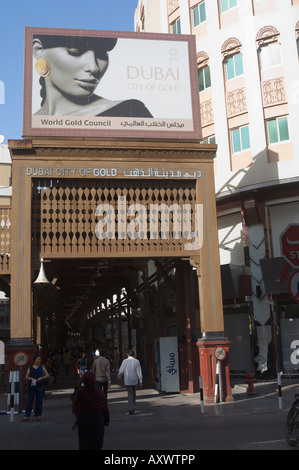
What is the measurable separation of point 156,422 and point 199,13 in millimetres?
26651

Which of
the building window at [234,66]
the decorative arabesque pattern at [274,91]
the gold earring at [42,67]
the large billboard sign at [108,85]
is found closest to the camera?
the large billboard sign at [108,85]

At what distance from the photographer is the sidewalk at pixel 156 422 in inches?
420

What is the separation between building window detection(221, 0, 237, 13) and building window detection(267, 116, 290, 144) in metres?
7.61

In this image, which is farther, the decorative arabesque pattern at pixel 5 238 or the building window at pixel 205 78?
the building window at pixel 205 78

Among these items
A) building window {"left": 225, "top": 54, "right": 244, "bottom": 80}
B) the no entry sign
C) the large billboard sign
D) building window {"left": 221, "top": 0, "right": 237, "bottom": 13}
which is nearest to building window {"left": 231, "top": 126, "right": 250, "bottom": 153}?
building window {"left": 225, "top": 54, "right": 244, "bottom": 80}

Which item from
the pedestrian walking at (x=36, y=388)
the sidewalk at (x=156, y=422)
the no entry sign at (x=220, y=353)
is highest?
the no entry sign at (x=220, y=353)

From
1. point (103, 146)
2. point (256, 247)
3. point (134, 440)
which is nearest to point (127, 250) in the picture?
point (103, 146)

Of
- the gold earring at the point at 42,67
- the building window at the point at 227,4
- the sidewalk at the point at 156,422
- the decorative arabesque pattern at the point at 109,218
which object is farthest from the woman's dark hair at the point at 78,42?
the building window at the point at 227,4

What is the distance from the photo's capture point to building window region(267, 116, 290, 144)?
93.8 feet

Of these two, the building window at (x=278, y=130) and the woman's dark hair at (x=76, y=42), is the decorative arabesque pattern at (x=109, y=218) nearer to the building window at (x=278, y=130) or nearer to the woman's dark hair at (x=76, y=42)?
the woman's dark hair at (x=76, y=42)

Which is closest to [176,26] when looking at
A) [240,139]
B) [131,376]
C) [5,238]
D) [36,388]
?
[240,139]

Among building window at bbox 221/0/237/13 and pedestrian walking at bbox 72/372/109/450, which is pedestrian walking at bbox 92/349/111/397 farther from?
building window at bbox 221/0/237/13

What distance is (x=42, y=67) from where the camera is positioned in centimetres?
1930

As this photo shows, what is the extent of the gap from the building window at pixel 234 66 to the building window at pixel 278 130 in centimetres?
373
